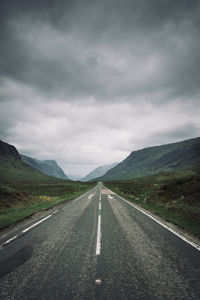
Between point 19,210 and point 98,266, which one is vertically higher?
point 98,266

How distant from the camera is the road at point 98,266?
327 centimetres

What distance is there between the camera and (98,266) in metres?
4.31

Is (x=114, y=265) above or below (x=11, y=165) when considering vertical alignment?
below

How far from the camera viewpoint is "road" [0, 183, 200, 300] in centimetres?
327

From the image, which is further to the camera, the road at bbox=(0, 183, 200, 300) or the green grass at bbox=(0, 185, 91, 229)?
the green grass at bbox=(0, 185, 91, 229)

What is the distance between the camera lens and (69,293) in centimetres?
321

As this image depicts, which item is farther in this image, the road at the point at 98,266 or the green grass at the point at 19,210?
the green grass at the point at 19,210

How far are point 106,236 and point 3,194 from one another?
15.9 meters

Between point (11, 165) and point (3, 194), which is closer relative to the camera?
point (3, 194)

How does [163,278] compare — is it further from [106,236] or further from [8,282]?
[8,282]

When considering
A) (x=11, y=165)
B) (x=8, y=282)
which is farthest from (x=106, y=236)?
(x=11, y=165)

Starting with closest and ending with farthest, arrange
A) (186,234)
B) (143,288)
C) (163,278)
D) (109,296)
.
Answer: (109,296) < (143,288) < (163,278) < (186,234)

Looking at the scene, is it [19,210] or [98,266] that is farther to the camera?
[19,210]

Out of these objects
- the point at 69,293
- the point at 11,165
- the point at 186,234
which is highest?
the point at 11,165
